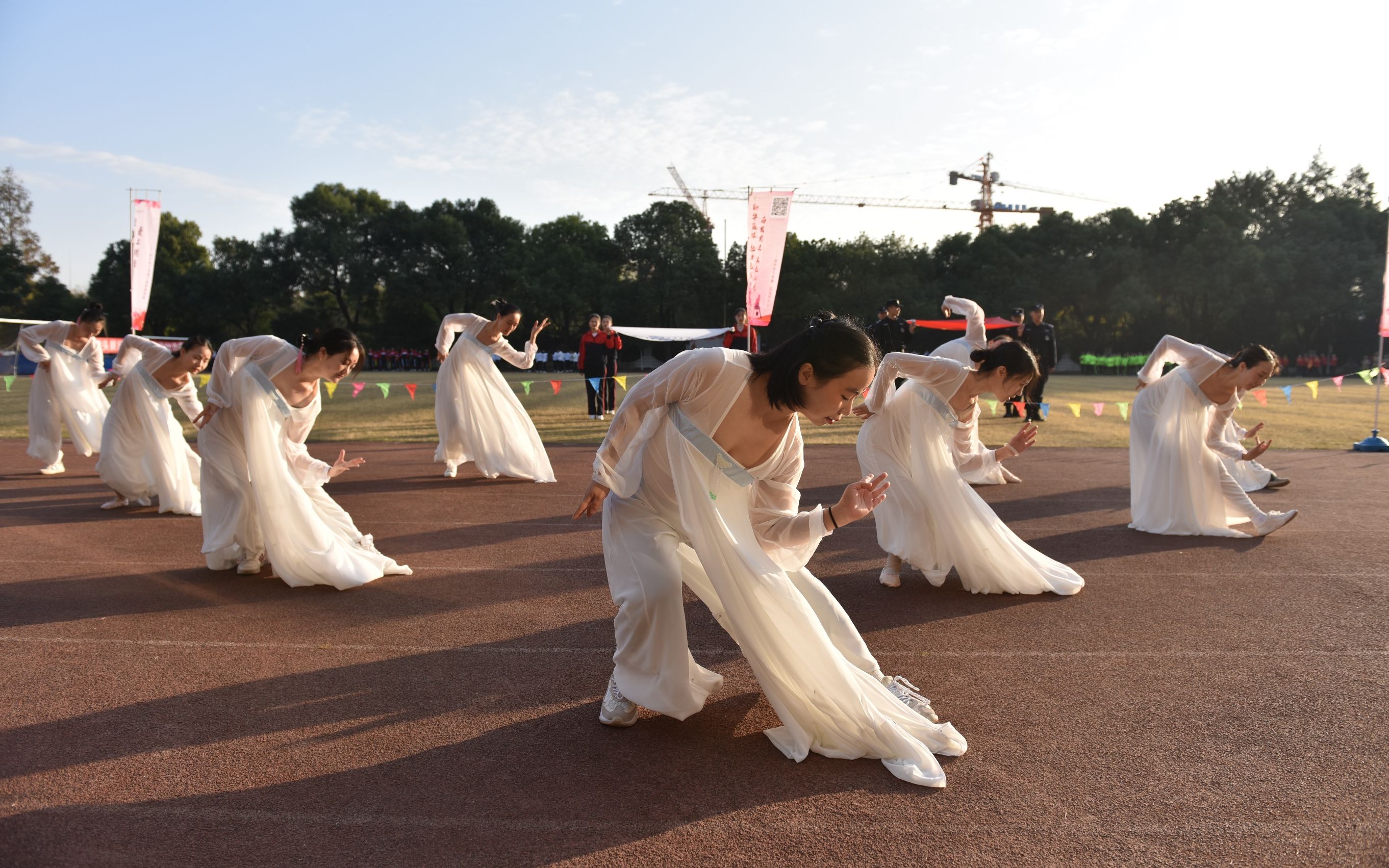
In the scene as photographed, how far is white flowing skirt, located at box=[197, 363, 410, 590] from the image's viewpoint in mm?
5594

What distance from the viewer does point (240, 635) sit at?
15.7 ft

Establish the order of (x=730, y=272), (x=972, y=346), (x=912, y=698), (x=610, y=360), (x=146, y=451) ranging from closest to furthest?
(x=912, y=698) < (x=146, y=451) < (x=972, y=346) < (x=610, y=360) < (x=730, y=272)

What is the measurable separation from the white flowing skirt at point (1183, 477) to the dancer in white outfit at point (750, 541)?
5.05 m

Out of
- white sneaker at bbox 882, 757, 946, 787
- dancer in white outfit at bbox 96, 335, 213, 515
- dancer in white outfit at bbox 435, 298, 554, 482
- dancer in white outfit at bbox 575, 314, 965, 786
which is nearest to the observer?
white sneaker at bbox 882, 757, 946, 787

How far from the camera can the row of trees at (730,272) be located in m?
47.9

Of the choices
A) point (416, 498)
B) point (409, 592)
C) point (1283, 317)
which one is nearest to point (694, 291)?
point (1283, 317)

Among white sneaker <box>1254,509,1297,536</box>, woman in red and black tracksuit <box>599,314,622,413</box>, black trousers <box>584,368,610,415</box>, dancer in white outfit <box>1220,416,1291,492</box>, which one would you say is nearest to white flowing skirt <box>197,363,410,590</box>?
white sneaker <box>1254,509,1297,536</box>

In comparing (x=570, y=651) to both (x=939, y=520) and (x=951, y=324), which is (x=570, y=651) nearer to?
(x=939, y=520)

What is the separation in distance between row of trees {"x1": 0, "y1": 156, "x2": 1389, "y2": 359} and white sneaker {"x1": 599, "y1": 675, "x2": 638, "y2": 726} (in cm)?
4596

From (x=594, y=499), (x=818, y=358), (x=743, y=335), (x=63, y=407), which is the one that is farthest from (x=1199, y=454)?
(x=63, y=407)

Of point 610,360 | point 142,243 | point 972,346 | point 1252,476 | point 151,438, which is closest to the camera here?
point 151,438

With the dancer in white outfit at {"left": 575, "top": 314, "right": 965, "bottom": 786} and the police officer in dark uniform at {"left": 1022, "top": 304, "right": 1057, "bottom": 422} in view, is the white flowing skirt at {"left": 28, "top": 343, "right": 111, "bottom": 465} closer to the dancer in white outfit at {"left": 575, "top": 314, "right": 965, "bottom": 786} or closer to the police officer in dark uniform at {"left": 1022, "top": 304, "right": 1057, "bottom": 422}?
the dancer in white outfit at {"left": 575, "top": 314, "right": 965, "bottom": 786}

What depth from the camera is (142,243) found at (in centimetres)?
1938

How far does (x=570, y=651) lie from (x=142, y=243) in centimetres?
1967
